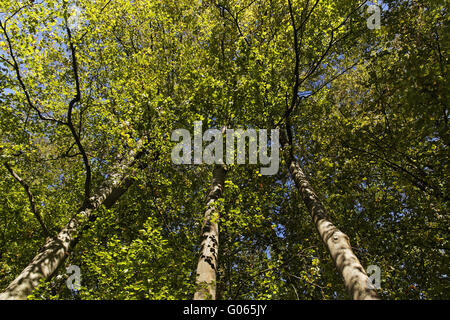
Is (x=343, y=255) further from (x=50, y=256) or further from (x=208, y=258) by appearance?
(x=50, y=256)

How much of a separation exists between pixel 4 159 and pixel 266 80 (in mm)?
9397

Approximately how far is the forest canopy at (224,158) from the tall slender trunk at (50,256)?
0.12 feet

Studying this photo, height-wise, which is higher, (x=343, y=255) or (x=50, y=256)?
(x=343, y=255)

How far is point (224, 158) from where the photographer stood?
10.0 metres

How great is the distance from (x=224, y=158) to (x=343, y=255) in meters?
5.96

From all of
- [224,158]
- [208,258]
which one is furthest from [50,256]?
[224,158]

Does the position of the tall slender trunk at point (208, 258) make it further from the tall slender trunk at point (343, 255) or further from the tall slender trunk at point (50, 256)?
the tall slender trunk at point (50, 256)

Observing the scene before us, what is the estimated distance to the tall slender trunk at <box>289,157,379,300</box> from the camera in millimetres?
4076

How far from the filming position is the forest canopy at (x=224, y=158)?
19.9 feet

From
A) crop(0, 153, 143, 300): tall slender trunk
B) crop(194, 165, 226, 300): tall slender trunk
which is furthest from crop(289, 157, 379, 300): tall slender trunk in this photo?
crop(0, 153, 143, 300): tall slender trunk

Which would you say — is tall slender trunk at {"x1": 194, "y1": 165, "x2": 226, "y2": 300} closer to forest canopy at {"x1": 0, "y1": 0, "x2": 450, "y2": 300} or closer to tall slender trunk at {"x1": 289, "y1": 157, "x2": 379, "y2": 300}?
forest canopy at {"x1": 0, "y1": 0, "x2": 450, "y2": 300}

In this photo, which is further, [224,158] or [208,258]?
[224,158]

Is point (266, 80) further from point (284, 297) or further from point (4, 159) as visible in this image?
point (4, 159)
